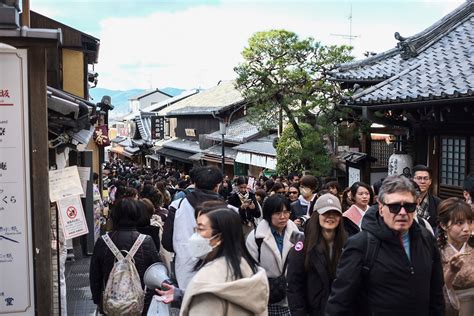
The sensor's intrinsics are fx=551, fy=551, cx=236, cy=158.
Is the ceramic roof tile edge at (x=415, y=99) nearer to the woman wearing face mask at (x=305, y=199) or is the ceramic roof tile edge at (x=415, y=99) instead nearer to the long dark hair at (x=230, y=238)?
the woman wearing face mask at (x=305, y=199)

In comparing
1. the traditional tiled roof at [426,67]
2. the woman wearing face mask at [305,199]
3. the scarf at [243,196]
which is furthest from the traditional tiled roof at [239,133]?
the woman wearing face mask at [305,199]

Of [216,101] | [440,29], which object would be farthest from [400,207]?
[216,101]

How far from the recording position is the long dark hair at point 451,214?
4.54m

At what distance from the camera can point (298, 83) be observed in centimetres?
1734

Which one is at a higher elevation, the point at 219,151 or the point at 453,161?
the point at 453,161

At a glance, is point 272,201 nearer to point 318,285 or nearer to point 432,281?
point 318,285

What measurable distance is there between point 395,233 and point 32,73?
3490 millimetres

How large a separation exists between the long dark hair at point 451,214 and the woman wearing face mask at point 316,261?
827 mm

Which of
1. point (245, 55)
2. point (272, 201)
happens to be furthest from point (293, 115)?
point (272, 201)

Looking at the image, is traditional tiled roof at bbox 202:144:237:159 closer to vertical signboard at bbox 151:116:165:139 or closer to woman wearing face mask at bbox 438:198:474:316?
vertical signboard at bbox 151:116:165:139

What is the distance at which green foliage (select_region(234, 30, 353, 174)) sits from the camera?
17188mm

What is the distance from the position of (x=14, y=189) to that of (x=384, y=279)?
3352 millimetres

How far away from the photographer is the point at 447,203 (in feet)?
15.4

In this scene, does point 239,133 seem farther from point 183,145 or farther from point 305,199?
point 305,199
